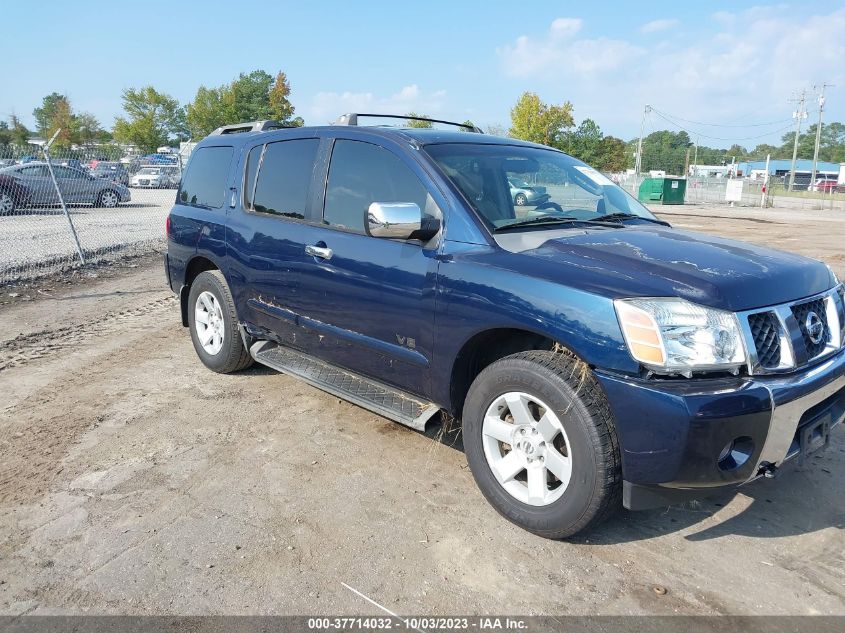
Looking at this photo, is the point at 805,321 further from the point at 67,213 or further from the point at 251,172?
the point at 67,213

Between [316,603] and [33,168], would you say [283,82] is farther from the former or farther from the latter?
[316,603]

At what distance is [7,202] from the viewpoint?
16.1 meters

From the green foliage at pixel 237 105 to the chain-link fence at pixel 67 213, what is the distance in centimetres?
3824

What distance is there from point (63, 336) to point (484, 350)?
4.99 metres

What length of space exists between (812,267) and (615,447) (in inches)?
56.7

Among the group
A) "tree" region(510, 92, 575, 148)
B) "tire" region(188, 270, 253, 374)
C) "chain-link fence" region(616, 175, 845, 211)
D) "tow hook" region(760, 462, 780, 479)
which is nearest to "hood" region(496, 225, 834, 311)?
"tow hook" region(760, 462, 780, 479)

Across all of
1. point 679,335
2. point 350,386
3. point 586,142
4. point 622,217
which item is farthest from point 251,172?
point 586,142

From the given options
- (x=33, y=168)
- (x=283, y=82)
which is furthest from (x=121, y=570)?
(x=283, y=82)

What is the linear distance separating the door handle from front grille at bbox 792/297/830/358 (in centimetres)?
248

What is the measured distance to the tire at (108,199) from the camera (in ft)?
60.3

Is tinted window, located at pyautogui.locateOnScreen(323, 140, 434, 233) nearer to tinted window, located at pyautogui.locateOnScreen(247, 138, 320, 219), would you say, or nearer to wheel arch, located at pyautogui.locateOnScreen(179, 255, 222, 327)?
tinted window, located at pyautogui.locateOnScreen(247, 138, 320, 219)

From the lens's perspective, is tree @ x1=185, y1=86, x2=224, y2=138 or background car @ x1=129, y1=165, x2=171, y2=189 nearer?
background car @ x1=129, y1=165, x2=171, y2=189

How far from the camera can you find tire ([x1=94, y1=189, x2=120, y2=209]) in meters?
18.4

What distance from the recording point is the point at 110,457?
387cm
